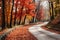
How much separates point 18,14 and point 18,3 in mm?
3846

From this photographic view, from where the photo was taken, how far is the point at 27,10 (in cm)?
5853

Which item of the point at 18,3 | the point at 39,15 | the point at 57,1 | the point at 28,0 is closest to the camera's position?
the point at 57,1

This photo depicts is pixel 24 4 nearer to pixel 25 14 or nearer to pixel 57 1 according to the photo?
pixel 25 14

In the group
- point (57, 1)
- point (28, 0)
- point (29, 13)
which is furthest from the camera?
point (29, 13)

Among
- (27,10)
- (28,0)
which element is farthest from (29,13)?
(28,0)

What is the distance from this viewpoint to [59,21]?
32812mm

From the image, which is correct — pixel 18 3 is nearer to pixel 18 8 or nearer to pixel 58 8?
pixel 18 8

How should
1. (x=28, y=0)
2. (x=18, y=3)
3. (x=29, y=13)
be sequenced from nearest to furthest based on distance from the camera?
(x=18, y=3) → (x=28, y=0) → (x=29, y=13)

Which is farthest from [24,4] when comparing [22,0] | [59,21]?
[59,21]

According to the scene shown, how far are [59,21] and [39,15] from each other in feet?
183

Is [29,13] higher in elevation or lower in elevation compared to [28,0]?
lower

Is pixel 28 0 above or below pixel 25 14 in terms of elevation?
above

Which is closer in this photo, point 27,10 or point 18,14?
point 18,14

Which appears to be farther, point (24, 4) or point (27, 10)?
point (27, 10)
